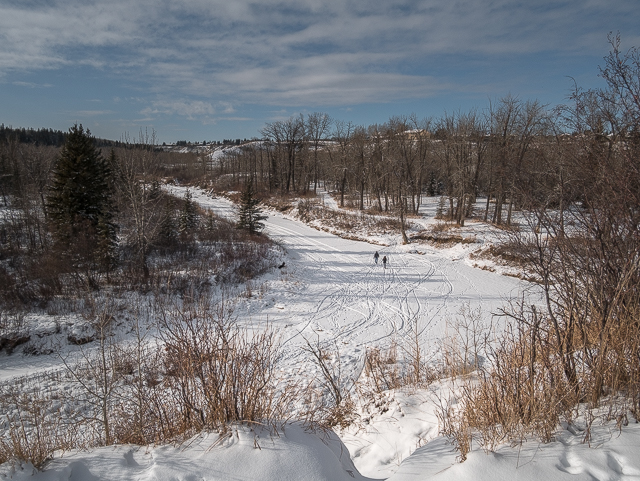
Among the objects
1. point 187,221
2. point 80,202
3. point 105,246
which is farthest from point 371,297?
point 187,221

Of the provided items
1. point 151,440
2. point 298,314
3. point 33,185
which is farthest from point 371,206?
point 151,440

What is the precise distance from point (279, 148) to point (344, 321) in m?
49.3

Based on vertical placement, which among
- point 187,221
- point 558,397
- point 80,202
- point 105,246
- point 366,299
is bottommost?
point 366,299

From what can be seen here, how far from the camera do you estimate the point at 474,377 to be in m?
4.96

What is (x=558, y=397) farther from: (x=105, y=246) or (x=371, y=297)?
(x=105, y=246)

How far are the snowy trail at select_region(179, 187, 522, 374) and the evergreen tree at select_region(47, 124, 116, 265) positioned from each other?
9.02 m

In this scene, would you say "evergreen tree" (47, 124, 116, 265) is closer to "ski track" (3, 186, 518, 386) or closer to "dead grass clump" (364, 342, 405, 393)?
"ski track" (3, 186, 518, 386)

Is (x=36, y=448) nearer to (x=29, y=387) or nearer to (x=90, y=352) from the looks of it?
(x=29, y=387)

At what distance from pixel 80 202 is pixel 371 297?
16.3m

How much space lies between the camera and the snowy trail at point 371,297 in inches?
426

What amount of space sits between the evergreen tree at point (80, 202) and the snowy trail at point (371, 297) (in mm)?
9016

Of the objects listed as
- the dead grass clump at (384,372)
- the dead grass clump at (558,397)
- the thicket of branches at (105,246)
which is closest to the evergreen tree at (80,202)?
the thicket of branches at (105,246)

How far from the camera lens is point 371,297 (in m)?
14.5

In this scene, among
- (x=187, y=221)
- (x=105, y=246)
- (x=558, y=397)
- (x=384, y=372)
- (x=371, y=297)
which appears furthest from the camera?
(x=187, y=221)
